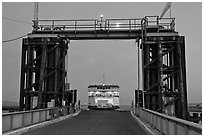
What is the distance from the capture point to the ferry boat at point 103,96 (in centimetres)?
5050

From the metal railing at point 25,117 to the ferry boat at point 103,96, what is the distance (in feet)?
89.8

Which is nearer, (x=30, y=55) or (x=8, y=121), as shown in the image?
(x=8, y=121)

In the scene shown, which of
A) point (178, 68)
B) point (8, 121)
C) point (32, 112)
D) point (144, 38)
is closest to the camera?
point (8, 121)

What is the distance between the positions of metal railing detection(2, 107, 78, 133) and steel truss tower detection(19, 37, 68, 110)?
109 inches

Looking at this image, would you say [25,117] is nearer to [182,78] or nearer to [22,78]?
[22,78]

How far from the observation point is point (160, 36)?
82.7ft

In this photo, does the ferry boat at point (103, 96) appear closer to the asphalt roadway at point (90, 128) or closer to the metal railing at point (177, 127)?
the asphalt roadway at point (90, 128)

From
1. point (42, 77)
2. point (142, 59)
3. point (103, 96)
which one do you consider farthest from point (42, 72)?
point (103, 96)

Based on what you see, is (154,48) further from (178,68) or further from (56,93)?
(56,93)

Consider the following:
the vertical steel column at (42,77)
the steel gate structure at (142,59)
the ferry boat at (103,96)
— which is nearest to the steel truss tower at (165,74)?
the steel gate structure at (142,59)

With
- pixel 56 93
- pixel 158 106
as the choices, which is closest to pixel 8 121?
pixel 56 93

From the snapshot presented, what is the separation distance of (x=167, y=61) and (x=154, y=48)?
1839mm

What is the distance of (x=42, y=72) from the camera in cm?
2411

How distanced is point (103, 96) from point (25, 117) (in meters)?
36.3
